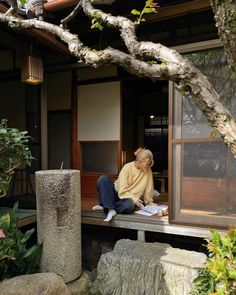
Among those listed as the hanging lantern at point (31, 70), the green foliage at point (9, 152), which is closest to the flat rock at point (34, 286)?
the green foliage at point (9, 152)

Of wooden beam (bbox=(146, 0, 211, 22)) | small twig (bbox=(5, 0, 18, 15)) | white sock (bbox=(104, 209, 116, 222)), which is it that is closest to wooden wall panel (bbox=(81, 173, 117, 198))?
white sock (bbox=(104, 209, 116, 222))

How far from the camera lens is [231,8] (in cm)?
117

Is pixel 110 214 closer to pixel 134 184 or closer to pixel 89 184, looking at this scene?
pixel 134 184

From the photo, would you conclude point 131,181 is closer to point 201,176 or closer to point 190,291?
point 201,176

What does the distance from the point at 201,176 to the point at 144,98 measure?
16.0ft

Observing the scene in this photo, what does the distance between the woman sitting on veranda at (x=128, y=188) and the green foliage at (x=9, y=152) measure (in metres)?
1.25

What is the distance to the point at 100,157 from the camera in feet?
18.9

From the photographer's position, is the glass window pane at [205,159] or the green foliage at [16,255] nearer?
the green foliage at [16,255]

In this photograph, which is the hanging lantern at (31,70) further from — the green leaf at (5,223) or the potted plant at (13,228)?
the green leaf at (5,223)

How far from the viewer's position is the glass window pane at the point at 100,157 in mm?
5629

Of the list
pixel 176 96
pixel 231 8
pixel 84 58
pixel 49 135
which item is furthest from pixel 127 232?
pixel 231 8

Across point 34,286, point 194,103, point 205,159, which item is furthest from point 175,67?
point 34,286

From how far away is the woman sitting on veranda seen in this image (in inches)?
165

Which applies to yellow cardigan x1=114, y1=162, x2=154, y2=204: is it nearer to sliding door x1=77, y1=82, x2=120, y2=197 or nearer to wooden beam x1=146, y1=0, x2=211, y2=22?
sliding door x1=77, y1=82, x2=120, y2=197
